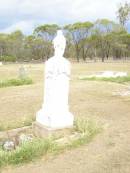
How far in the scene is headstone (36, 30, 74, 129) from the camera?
679 centimetres

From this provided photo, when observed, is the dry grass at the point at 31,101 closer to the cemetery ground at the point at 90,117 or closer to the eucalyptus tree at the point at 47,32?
the cemetery ground at the point at 90,117

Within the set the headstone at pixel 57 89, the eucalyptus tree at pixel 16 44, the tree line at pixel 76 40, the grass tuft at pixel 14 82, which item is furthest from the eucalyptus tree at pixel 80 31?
the headstone at pixel 57 89

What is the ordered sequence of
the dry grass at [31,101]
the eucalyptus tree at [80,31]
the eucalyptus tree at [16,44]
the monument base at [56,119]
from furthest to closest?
the eucalyptus tree at [16,44], the eucalyptus tree at [80,31], the dry grass at [31,101], the monument base at [56,119]

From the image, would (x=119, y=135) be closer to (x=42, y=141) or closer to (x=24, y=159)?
(x=42, y=141)

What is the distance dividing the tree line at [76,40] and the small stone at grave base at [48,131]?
1923 inches

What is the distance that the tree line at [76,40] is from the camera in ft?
183

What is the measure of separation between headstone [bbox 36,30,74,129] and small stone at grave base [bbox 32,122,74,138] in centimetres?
7

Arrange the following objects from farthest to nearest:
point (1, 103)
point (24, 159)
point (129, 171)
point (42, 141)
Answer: point (1, 103)
point (42, 141)
point (24, 159)
point (129, 171)

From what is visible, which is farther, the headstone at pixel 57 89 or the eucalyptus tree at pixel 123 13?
the eucalyptus tree at pixel 123 13

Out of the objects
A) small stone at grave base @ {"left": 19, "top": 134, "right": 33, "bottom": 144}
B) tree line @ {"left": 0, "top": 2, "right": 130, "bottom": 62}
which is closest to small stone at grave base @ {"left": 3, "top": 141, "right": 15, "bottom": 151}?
small stone at grave base @ {"left": 19, "top": 134, "right": 33, "bottom": 144}

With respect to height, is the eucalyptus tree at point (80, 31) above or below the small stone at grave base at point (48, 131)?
above

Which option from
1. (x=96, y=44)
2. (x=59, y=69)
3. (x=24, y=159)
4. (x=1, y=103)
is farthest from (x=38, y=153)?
(x=96, y=44)

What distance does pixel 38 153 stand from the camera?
18.8ft

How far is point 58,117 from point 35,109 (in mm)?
2925
